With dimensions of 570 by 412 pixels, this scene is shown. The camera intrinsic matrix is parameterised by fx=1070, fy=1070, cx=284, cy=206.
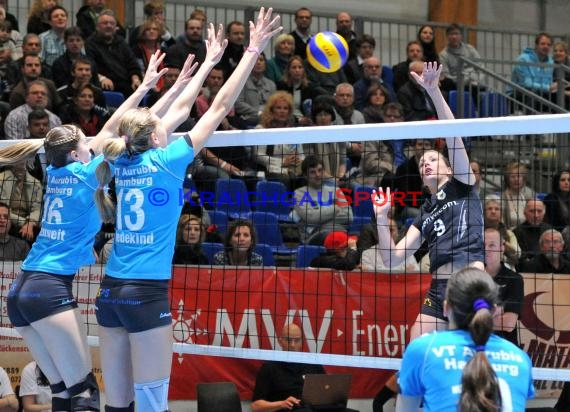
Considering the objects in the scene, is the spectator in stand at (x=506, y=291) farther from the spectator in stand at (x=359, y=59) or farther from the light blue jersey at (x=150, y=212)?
the spectator in stand at (x=359, y=59)

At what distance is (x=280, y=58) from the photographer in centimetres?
1384

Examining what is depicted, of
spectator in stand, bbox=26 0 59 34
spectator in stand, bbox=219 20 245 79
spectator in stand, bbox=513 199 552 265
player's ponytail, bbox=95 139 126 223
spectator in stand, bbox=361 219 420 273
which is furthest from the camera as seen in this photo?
spectator in stand, bbox=219 20 245 79

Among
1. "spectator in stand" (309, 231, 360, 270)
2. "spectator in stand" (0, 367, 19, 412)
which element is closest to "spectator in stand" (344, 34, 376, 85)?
"spectator in stand" (309, 231, 360, 270)

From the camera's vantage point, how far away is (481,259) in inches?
265

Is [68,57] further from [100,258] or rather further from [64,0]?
[100,258]

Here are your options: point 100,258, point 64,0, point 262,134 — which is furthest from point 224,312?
point 64,0

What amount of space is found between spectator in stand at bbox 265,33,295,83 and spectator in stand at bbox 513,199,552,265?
4.01 metres

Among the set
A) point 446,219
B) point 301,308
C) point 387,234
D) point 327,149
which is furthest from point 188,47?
point 446,219

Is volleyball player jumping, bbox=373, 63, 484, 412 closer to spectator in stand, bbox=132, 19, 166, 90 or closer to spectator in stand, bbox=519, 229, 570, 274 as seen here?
spectator in stand, bbox=519, 229, 570, 274

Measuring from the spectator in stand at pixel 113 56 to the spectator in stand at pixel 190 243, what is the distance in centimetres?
353

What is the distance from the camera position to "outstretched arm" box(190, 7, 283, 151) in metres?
5.88

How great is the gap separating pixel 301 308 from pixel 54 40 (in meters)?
5.46

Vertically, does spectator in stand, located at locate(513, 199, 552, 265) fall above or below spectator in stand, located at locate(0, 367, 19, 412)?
above

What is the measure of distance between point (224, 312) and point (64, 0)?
23.3ft
